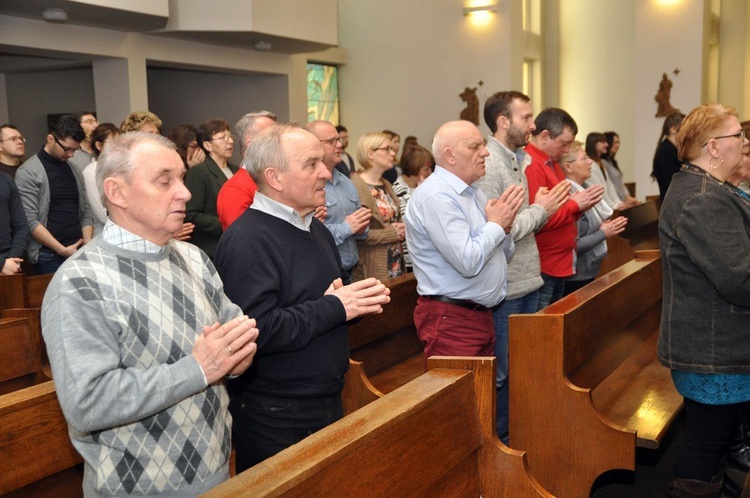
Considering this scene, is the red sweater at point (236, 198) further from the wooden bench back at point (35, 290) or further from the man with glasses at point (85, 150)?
the man with glasses at point (85, 150)

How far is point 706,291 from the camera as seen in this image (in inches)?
102

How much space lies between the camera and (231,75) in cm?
1202

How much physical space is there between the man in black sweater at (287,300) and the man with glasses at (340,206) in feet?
3.50

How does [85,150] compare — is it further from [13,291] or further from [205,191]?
[13,291]

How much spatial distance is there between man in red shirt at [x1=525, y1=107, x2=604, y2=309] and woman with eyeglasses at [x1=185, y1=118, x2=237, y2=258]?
1572 mm

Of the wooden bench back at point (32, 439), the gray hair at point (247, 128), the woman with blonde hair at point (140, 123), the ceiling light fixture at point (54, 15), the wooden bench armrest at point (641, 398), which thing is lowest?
the wooden bench armrest at point (641, 398)

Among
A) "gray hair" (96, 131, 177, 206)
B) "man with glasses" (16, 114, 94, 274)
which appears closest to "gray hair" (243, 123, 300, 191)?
"gray hair" (96, 131, 177, 206)

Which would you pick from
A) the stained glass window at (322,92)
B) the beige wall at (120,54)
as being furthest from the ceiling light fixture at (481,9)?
the beige wall at (120,54)

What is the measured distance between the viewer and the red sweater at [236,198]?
2922mm

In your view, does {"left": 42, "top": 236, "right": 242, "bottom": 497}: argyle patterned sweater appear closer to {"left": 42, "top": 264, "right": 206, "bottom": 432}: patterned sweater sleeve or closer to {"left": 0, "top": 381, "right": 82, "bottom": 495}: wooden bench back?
{"left": 42, "top": 264, "right": 206, "bottom": 432}: patterned sweater sleeve

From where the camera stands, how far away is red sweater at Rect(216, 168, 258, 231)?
292 cm

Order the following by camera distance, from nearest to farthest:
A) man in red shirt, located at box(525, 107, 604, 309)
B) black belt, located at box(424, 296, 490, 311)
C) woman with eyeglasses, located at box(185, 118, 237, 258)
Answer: black belt, located at box(424, 296, 490, 311) → man in red shirt, located at box(525, 107, 604, 309) → woman with eyeglasses, located at box(185, 118, 237, 258)

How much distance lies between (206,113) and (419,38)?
342cm

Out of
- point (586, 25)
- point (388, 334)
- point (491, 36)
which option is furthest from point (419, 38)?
point (388, 334)
